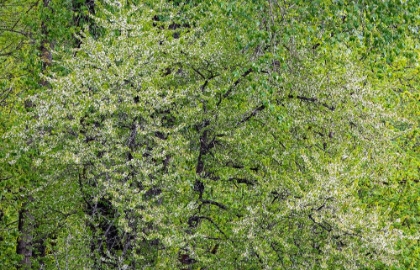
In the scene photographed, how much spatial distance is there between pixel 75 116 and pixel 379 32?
4.67 metres

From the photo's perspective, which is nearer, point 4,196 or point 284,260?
point 284,260

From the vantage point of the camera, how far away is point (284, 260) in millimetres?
10984

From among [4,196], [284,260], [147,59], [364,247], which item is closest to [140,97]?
[147,59]

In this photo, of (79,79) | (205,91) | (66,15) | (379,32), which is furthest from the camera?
(66,15)

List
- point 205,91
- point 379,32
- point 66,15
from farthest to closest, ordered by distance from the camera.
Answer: point 66,15, point 205,91, point 379,32

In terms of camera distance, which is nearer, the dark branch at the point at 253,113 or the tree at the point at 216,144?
the tree at the point at 216,144

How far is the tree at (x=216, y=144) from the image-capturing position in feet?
34.3

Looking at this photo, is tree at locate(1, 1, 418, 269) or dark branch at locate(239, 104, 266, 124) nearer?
tree at locate(1, 1, 418, 269)

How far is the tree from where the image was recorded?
10.5 m

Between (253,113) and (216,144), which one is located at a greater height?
(253,113)

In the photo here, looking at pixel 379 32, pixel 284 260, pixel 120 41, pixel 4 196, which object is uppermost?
pixel 379 32

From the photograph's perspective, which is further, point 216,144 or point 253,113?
point 216,144

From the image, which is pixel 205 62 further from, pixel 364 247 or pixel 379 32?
pixel 364 247

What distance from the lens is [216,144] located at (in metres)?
12.7
